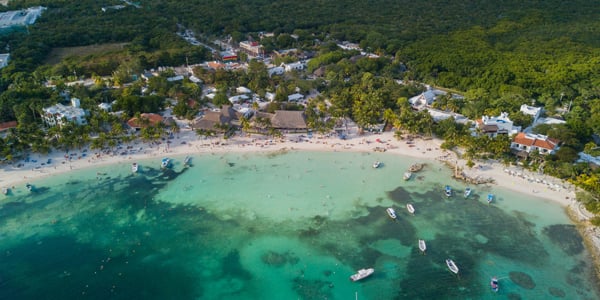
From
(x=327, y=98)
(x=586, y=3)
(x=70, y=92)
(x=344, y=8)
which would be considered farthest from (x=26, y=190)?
(x=586, y=3)

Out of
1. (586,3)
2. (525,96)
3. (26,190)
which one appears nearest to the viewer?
(26,190)

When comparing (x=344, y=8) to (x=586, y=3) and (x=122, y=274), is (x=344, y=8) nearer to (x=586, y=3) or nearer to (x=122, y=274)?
(x=586, y=3)

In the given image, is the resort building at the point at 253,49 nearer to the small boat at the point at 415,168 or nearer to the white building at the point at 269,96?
the white building at the point at 269,96

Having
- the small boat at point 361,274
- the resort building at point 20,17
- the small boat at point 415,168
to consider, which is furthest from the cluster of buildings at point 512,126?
the resort building at point 20,17

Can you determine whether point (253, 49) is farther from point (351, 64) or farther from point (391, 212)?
point (391, 212)

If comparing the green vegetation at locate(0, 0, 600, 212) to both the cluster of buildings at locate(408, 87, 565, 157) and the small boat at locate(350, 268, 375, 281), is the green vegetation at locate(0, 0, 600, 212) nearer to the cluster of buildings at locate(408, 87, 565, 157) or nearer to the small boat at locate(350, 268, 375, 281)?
the cluster of buildings at locate(408, 87, 565, 157)

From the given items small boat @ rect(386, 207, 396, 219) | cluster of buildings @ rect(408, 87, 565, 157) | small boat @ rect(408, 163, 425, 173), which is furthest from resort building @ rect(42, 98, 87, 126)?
cluster of buildings @ rect(408, 87, 565, 157)
